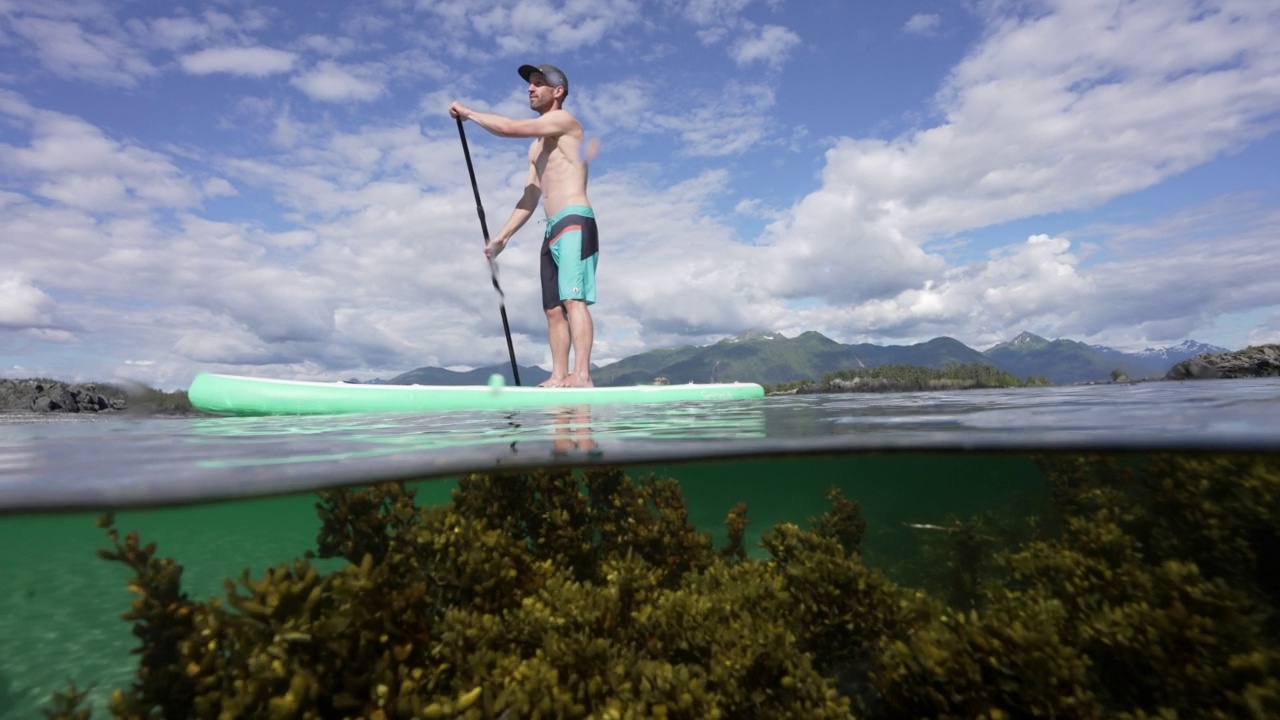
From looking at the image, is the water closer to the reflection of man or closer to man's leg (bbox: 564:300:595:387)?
the reflection of man

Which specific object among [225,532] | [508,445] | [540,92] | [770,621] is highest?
[540,92]

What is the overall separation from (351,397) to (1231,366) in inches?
1103

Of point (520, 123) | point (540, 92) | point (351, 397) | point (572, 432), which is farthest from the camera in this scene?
point (540, 92)

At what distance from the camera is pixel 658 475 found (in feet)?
16.6

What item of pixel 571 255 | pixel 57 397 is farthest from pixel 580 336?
pixel 57 397

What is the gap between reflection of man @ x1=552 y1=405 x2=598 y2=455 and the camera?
5051 mm

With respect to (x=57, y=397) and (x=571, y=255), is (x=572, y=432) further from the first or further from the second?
(x=57, y=397)

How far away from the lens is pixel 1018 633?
126 inches

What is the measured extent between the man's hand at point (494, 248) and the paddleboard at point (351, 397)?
3254 millimetres

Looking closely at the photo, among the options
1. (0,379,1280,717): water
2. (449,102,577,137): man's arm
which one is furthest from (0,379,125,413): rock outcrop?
(0,379,1280,717): water

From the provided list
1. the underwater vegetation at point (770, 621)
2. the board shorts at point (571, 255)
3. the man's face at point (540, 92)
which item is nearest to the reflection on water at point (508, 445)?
the underwater vegetation at point (770, 621)

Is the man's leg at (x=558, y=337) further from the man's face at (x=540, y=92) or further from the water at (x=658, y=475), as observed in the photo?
the water at (x=658, y=475)

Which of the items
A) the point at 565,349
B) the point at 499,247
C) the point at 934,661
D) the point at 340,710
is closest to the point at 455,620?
the point at 340,710

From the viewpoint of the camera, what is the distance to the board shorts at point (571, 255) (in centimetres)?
1035
